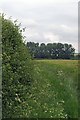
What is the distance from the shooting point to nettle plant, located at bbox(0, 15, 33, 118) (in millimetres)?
11875

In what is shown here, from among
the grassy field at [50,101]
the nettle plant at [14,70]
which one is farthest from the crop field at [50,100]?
the nettle plant at [14,70]

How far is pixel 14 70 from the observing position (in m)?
12.6

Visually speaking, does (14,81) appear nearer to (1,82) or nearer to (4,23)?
(1,82)

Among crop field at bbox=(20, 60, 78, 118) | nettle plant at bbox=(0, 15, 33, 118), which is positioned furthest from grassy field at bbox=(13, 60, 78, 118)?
nettle plant at bbox=(0, 15, 33, 118)

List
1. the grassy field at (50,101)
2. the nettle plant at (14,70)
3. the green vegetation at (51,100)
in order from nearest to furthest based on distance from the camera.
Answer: the nettle plant at (14,70), the grassy field at (50,101), the green vegetation at (51,100)

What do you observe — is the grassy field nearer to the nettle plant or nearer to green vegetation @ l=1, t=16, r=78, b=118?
green vegetation @ l=1, t=16, r=78, b=118

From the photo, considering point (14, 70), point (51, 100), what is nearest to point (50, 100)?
point (51, 100)

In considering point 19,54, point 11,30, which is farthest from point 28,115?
point 11,30

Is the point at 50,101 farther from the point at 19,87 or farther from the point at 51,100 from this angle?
the point at 19,87

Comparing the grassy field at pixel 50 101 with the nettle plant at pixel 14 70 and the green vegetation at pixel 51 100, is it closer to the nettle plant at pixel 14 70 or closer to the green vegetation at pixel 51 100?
the green vegetation at pixel 51 100

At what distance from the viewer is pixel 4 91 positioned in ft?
38.8

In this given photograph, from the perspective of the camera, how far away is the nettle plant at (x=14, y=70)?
39.0 feet

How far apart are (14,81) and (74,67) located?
65.1ft

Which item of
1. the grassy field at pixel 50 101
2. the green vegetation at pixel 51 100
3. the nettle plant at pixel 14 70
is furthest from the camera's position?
the green vegetation at pixel 51 100
